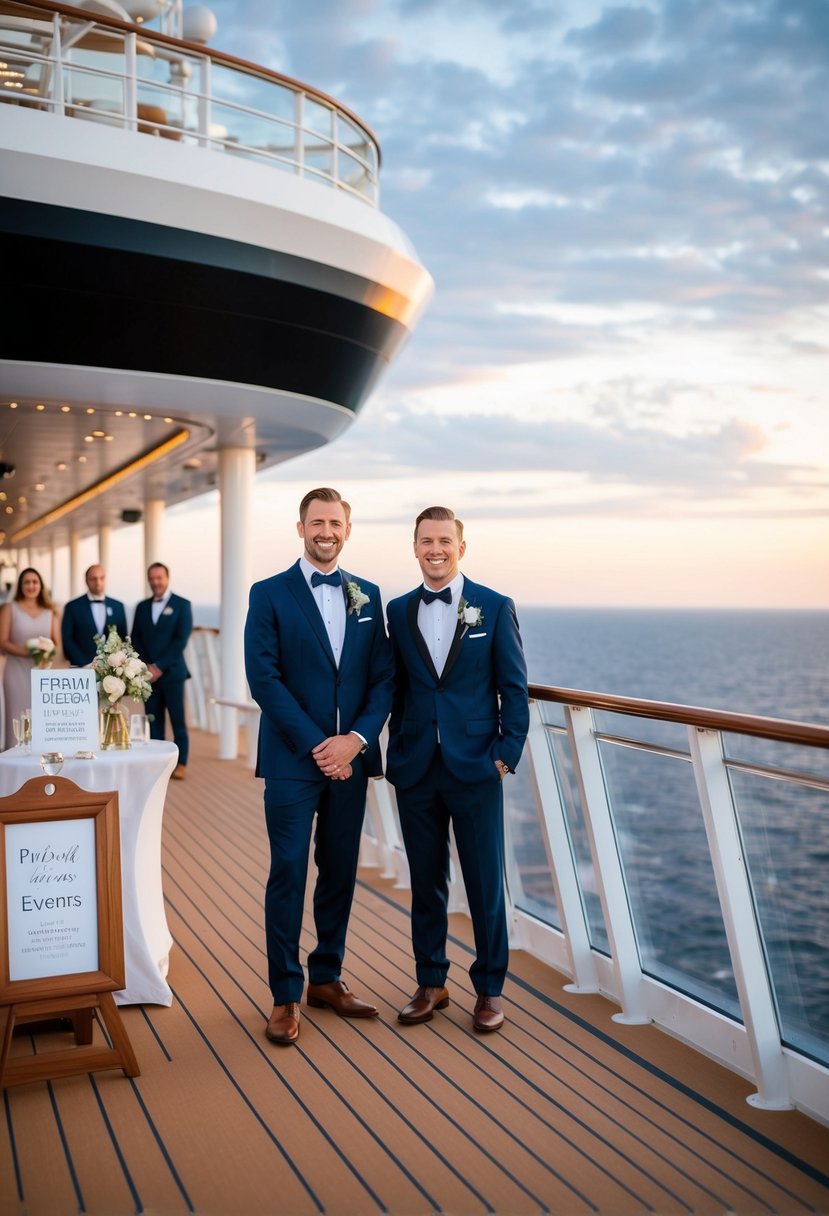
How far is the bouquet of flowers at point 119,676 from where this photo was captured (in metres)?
4.49

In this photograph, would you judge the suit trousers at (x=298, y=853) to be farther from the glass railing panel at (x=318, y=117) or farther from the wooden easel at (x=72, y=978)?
the glass railing panel at (x=318, y=117)

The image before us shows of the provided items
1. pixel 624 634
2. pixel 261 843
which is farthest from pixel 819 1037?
pixel 624 634

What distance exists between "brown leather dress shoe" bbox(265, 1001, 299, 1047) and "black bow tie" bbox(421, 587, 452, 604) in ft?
4.84

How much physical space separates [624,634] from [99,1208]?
143466mm

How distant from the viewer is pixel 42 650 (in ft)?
19.3

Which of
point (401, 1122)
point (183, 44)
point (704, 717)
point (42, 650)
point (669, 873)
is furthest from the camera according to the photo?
point (183, 44)

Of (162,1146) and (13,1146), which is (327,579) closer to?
(162,1146)

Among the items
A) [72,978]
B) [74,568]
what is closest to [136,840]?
[72,978]

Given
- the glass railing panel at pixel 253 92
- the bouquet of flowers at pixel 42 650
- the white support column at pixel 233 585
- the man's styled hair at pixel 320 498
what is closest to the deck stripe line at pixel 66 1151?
the man's styled hair at pixel 320 498

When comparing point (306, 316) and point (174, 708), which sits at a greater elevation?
point (306, 316)

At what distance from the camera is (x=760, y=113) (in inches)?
2448

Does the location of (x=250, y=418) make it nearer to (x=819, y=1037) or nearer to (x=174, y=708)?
(x=174, y=708)

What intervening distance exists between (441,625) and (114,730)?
1.54 meters

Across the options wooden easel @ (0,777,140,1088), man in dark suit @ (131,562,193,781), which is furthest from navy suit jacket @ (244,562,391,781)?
man in dark suit @ (131,562,193,781)
